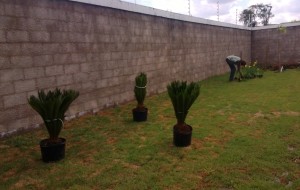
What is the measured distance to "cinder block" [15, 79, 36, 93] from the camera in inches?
193

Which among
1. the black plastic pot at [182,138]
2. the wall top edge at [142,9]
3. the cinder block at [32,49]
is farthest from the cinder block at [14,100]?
the black plastic pot at [182,138]

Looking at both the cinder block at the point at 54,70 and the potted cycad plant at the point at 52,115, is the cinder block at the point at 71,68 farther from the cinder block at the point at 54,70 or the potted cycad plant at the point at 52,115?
the potted cycad plant at the point at 52,115

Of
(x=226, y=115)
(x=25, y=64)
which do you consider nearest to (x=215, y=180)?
(x=226, y=115)

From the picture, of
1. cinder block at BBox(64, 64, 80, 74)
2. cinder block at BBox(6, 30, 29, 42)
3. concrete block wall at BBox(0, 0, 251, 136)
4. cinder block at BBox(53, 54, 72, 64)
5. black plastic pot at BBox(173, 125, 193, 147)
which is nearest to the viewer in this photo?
black plastic pot at BBox(173, 125, 193, 147)

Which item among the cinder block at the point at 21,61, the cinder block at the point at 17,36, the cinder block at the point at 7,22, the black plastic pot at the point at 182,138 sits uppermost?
the cinder block at the point at 7,22

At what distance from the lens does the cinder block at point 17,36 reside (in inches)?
186

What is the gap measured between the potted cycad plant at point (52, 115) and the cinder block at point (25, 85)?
3.83 ft

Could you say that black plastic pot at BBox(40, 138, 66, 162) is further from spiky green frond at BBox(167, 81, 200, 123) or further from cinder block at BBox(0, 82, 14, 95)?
spiky green frond at BBox(167, 81, 200, 123)

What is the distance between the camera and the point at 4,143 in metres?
4.62

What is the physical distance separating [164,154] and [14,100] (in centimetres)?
289

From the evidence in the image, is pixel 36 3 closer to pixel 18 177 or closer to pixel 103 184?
pixel 18 177

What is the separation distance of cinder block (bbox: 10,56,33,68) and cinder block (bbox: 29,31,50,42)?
1.23 ft

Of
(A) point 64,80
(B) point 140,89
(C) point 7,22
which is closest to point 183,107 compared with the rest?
(B) point 140,89

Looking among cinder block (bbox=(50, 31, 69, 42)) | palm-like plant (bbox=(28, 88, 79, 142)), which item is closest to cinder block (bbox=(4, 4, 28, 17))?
cinder block (bbox=(50, 31, 69, 42))
